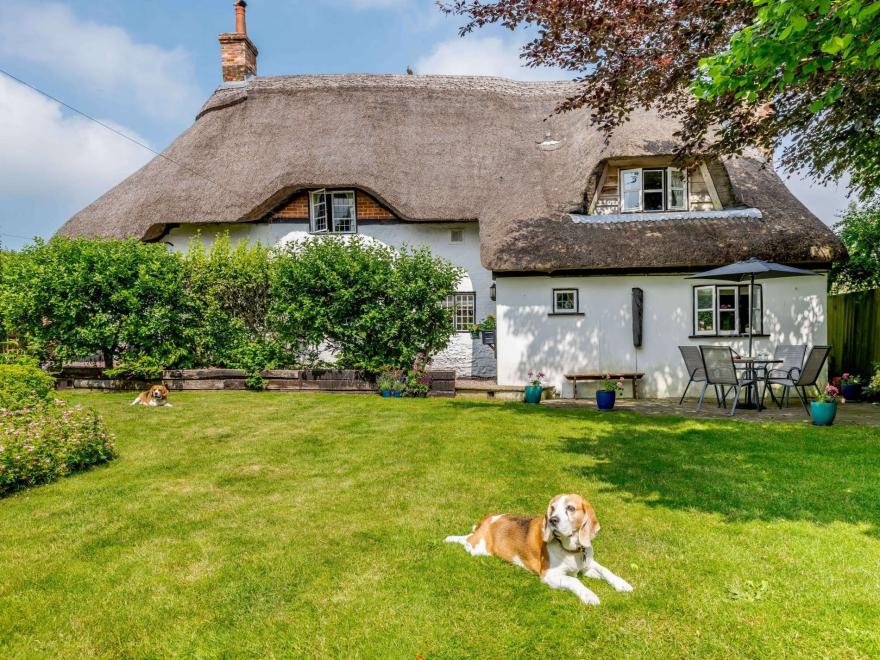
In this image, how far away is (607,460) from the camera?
615cm

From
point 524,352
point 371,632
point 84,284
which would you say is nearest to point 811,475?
point 371,632

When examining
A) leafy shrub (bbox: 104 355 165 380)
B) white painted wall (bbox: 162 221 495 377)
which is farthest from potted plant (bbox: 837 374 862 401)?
leafy shrub (bbox: 104 355 165 380)

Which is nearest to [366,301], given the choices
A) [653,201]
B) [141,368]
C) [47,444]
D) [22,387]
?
[141,368]

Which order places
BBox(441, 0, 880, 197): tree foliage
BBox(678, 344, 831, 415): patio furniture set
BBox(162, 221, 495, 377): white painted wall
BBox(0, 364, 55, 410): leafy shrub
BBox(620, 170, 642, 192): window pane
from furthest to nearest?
1. BBox(162, 221, 495, 377): white painted wall
2. BBox(620, 170, 642, 192): window pane
3. BBox(678, 344, 831, 415): patio furniture set
4. BBox(441, 0, 880, 197): tree foliage
5. BBox(0, 364, 55, 410): leafy shrub

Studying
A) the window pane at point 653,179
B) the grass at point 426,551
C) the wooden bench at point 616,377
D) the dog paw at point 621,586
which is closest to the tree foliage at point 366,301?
the wooden bench at point 616,377

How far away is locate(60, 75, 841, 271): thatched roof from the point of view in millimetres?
11531

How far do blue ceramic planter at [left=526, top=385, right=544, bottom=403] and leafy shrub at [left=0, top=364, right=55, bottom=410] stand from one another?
793 centimetres

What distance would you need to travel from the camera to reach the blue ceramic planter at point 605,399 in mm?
10008

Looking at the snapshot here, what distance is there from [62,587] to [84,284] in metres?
9.46

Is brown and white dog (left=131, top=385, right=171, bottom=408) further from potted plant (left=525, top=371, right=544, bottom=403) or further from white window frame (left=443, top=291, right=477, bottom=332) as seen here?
white window frame (left=443, top=291, right=477, bottom=332)

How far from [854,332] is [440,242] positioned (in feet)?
32.6

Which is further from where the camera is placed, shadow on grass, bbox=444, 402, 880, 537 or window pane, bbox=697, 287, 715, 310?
window pane, bbox=697, 287, 715, 310

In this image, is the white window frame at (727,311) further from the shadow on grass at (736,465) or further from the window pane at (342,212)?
the window pane at (342,212)

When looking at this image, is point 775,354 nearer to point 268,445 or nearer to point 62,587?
point 268,445
